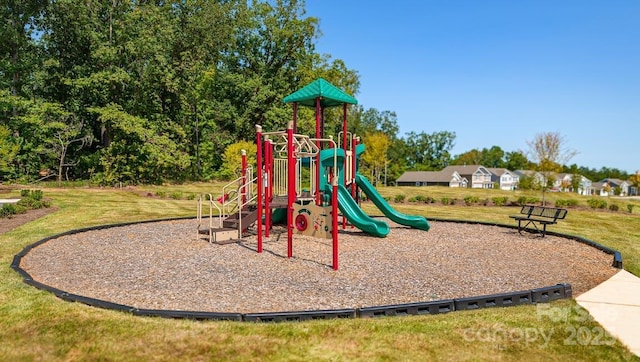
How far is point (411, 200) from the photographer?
23.9 meters

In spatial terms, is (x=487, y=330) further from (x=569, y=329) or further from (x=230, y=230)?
(x=230, y=230)

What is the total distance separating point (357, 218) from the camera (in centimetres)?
1087

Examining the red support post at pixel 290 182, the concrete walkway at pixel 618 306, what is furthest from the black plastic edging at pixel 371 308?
the red support post at pixel 290 182

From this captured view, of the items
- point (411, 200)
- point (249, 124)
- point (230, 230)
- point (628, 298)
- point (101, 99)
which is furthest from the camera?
point (249, 124)

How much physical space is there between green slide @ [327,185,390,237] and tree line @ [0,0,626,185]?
A: 22.5 metres

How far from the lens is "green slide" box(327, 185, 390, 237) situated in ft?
35.4

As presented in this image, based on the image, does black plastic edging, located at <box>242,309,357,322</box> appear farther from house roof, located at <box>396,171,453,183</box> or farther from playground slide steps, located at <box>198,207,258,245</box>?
house roof, located at <box>396,171,453,183</box>

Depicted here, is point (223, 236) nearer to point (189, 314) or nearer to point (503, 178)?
point (189, 314)

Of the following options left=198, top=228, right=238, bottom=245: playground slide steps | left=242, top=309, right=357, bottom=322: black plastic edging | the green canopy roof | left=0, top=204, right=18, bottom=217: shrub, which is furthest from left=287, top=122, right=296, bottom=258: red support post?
left=0, top=204, right=18, bottom=217: shrub

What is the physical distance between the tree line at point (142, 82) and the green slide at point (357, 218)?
886 inches

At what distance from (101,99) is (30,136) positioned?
18.4ft

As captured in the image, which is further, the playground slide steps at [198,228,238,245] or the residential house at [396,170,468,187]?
the residential house at [396,170,468,187]

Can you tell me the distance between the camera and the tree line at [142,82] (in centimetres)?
2927

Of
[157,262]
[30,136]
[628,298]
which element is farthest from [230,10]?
[628,298]
